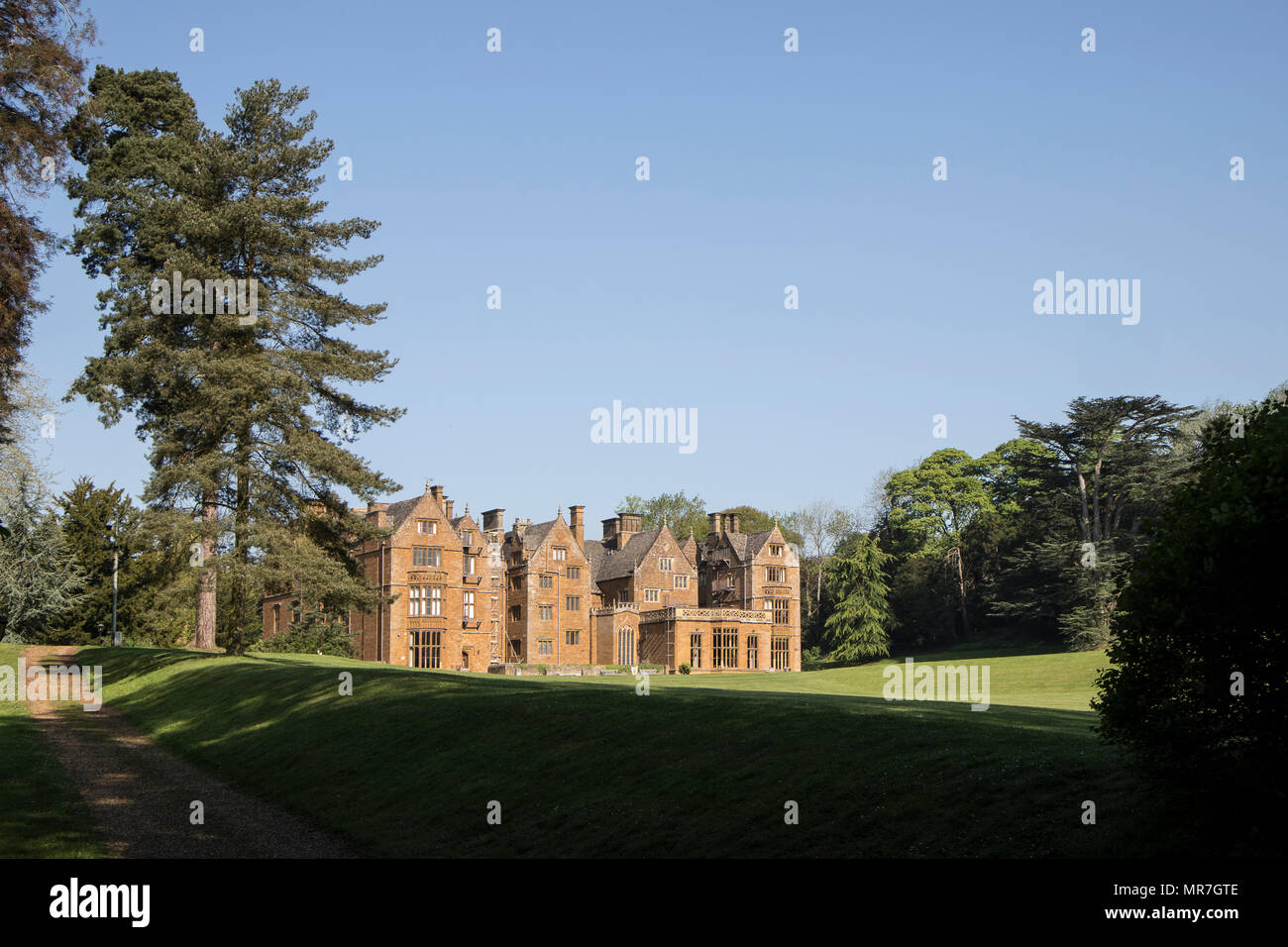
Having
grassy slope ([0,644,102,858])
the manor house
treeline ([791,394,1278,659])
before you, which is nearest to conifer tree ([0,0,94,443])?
grassy slope ([0,644,102,858])

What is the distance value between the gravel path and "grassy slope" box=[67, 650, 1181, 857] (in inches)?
21.1

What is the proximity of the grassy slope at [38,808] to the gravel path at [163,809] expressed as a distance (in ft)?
0.85

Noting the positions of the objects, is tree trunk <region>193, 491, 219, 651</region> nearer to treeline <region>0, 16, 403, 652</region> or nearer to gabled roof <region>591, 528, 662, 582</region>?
treeline <region>0, 16, 403, 652</region>

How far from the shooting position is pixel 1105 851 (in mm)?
8398

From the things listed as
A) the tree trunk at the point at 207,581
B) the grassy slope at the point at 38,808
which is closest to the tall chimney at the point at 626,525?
the tree trunk at the point at 207,581

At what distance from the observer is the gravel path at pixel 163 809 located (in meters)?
13.1

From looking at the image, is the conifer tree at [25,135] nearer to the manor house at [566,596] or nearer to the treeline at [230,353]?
the treeline at [230,353]

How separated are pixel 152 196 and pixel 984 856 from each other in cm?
3307

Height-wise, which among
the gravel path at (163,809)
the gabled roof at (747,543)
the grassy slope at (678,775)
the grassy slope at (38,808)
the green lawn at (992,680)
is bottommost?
the green lawn at (992,680)

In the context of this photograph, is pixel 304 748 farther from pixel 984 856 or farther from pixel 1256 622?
pixel 1256 622

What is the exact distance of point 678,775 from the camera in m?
13.2

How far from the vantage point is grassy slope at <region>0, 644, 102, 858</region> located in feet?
40.1
